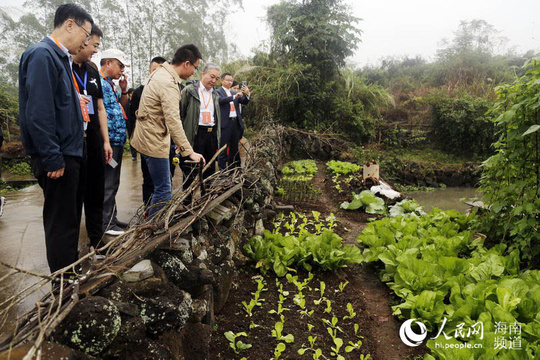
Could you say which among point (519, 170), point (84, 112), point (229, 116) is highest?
point (84, 112)

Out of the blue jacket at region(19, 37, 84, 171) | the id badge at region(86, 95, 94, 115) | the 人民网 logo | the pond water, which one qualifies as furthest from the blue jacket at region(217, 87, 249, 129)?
the pond water

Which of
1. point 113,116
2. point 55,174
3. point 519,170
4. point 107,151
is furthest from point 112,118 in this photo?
point 519,170

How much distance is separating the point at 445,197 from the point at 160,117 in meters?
10.6

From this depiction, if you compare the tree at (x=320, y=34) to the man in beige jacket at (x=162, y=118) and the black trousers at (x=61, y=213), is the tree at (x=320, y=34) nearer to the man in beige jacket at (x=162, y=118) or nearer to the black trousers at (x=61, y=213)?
the man in beige jacket at (x=162, y=118)

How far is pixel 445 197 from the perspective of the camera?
11.0m

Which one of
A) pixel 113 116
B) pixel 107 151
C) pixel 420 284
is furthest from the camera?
pixel 113 116

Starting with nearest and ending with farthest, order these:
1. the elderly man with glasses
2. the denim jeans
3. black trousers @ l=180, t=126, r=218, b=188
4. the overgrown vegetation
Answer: the overgrown vegetation, the denim jeans, the elderly man with glasses, black trousers @ l=180, t=126, r=218, b=188

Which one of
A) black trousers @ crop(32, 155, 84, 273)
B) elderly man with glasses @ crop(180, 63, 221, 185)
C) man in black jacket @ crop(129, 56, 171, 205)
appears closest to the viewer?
black trousers @ crop(32, 155, 84, 273)

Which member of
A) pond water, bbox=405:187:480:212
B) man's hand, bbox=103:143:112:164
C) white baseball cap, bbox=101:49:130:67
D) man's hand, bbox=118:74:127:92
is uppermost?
white baseball cap, bbox=101:49:130:67

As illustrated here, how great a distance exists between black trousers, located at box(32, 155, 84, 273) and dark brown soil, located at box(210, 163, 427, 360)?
3.69 feet

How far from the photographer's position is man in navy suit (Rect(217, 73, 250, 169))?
522 cm

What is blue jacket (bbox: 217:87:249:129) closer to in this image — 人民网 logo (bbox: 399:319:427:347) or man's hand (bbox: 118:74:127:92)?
man's hand (bbox: 118:74:127:92)

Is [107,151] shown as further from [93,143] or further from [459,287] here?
[459,287]

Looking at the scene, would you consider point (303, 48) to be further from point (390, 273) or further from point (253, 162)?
point (390, 273)
